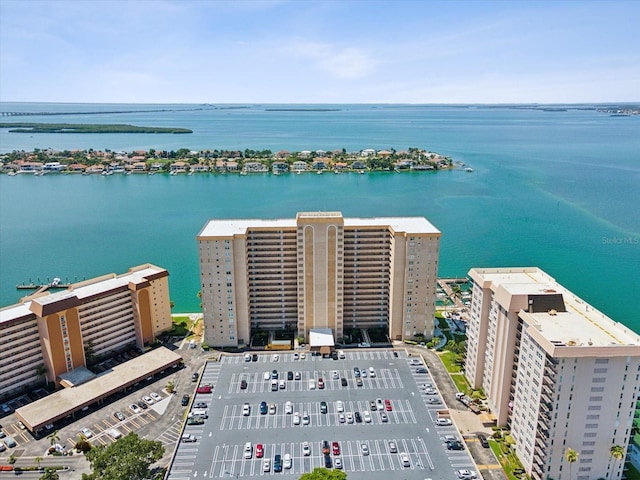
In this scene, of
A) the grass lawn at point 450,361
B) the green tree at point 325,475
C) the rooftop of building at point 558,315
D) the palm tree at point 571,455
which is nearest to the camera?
the green tree at point 325,475

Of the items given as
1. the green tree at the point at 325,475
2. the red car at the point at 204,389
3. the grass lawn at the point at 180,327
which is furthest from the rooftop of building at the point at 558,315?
the grass lawn at the point at 180,327

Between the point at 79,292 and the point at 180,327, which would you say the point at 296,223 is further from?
the point at 79,292

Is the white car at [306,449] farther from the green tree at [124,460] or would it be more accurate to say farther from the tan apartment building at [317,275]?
the tan apartment building at [317,275]

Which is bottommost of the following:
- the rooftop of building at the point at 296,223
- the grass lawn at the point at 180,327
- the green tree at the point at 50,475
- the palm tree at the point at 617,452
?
the grass lawn at the point at 180,327

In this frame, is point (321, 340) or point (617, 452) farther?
point (321, 340)

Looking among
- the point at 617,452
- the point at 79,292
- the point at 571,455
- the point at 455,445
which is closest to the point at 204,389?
the point at 79,292

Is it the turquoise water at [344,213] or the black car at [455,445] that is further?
the turquoise water at [344,213]

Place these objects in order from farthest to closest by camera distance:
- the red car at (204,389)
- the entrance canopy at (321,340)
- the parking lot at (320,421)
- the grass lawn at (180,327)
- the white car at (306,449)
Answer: the grass lawn at (180,327) → the entrance canopy at (321,340) → the red car at (204,389) → the white car at (306,449) → the parking lot at (320,421)
